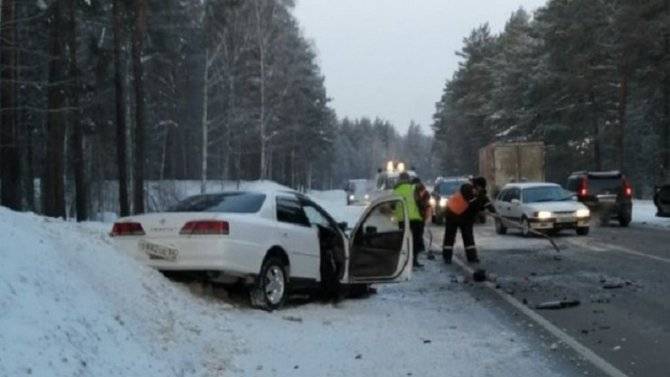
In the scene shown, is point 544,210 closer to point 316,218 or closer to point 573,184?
point 573,184

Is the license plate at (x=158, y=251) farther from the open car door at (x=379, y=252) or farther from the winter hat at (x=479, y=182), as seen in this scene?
the winter hat at (x=479, y=182)

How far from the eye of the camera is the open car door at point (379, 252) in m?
11.4

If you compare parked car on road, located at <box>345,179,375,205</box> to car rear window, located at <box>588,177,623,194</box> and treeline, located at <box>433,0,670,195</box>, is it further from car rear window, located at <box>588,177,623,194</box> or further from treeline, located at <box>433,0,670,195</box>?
car rear window, located at <box>588,177,623,194</box>

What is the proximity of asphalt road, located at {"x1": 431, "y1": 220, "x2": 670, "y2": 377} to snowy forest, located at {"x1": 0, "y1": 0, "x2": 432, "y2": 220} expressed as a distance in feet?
41.4

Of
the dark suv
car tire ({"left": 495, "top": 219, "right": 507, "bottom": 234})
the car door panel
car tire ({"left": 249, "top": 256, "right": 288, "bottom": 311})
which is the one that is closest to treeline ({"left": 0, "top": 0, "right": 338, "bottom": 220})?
the car door panel

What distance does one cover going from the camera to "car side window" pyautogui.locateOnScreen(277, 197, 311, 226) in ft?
36.2

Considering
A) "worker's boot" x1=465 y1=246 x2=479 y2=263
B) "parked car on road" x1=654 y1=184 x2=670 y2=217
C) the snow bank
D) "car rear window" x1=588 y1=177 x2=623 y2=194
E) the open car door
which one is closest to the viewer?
the snow bank

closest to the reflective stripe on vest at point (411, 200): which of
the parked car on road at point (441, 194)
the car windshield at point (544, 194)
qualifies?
the car windshield at point (544, 194)

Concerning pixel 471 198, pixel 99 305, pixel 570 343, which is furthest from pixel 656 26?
pixel 99 305

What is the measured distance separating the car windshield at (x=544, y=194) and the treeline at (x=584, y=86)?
12.4m

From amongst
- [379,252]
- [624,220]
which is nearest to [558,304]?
[379,252]

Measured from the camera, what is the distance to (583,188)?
28.5 meters

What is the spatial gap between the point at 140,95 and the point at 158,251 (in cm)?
1896

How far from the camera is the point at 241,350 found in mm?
7820
